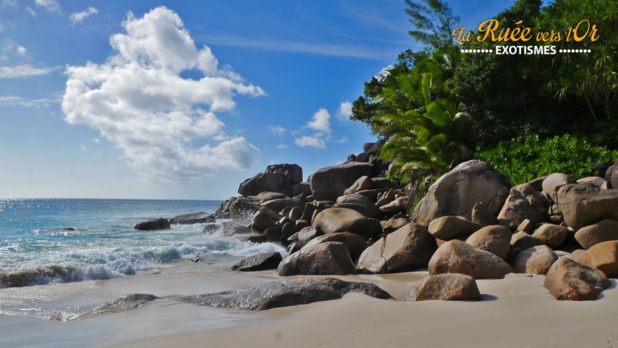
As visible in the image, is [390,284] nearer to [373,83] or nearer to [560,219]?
[560,219]

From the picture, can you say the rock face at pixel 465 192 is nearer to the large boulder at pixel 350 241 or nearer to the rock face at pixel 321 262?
the large boulder at pixel 350 241

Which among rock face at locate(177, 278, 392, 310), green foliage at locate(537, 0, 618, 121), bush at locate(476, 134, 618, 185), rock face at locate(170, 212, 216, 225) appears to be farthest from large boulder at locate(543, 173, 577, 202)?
rock face at locate(170, 212, 216, 225)

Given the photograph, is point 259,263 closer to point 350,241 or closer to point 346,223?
point 350,241

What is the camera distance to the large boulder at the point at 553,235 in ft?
29.2

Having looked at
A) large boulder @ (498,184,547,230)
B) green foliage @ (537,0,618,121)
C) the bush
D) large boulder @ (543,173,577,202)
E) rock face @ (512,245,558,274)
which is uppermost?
green foliage @ (537,0,618,121)

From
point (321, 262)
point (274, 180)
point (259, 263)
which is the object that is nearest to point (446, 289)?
point (321, 262)

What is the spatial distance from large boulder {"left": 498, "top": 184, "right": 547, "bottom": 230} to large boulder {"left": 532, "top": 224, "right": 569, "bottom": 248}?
3.32ft

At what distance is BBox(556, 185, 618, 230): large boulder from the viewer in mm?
8609

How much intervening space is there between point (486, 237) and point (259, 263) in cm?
525

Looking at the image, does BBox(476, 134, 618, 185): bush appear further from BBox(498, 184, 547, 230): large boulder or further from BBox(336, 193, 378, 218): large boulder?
BBox(336, 193, 378, 218): large boulder

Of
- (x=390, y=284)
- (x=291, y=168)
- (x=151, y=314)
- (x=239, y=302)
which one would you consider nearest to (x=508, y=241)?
(x=390, y=284)

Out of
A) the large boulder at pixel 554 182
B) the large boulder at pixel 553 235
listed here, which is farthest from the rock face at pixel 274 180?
the large boulder at pixel 553 235

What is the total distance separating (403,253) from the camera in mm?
9406

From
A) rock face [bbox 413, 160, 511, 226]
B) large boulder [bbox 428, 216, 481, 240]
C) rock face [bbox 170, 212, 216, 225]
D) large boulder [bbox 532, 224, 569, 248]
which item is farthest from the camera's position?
rock face [bbox 170, 212, 216, 225]
